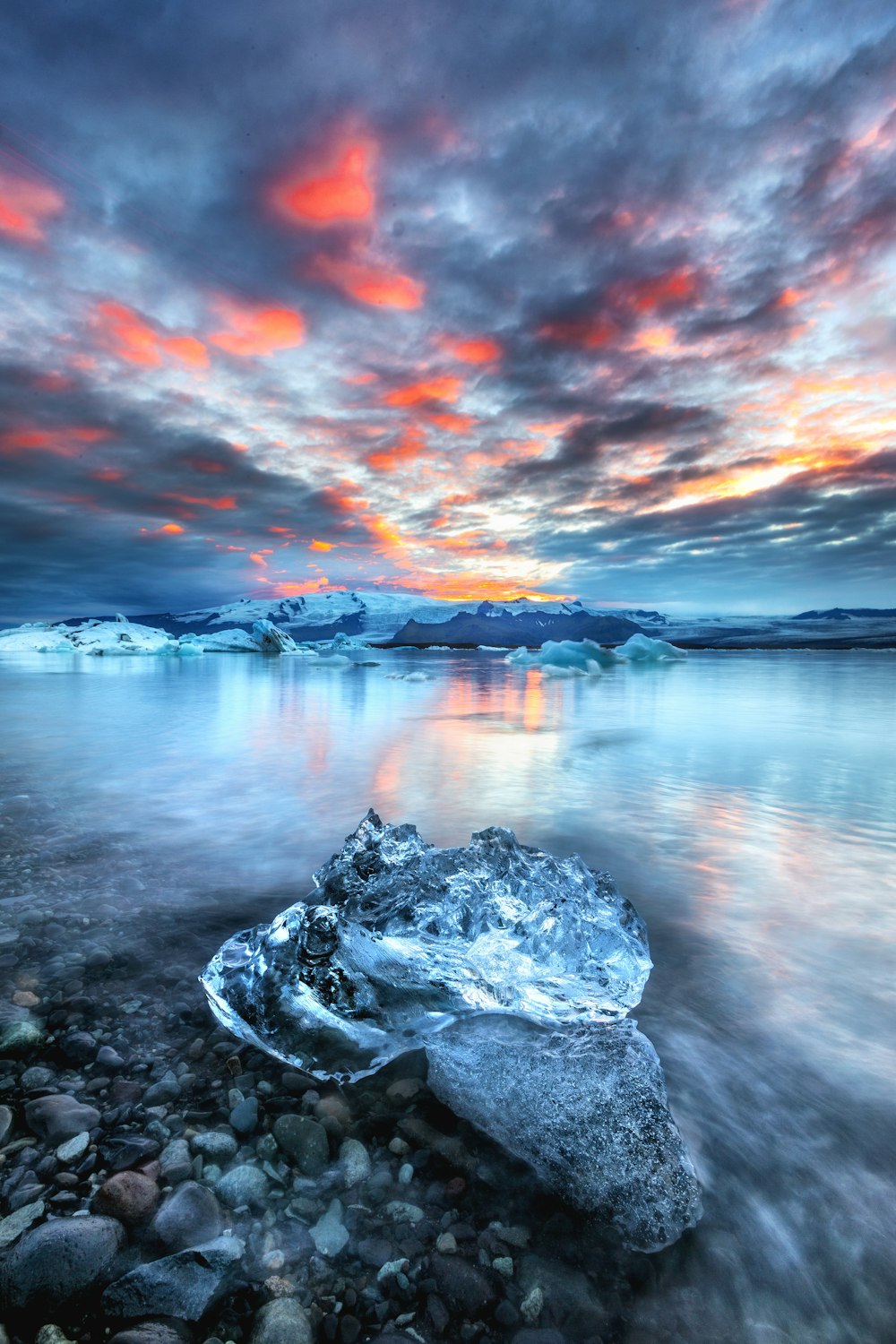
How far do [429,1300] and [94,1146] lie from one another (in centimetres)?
97

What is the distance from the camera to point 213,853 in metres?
4.20

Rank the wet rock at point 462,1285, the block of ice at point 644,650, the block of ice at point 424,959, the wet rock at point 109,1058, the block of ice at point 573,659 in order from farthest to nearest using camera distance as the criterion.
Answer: the block of ice at point 644,650 < the block of ice at point 573,659 < the block of ice at point 424,959 < the wet rock at point 109,1058 < the wet rock at point 462,1285

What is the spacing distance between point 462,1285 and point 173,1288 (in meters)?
0.62

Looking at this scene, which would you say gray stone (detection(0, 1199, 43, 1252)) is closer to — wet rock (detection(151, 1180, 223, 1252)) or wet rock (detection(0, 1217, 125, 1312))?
wet rock (detection(0, 1217, 125, 1312))

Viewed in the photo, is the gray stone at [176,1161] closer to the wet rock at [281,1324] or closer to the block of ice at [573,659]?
the wet rock at [281,1324]

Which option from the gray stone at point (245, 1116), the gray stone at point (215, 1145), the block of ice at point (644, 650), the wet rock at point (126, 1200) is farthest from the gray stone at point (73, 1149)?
the block of ice at point (644, 650)

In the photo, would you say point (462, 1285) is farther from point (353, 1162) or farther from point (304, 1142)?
point (304, 1142)

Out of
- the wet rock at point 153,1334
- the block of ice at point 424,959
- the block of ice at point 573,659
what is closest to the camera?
the wet rock at point 153,1334

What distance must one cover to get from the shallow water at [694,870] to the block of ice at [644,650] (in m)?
28.7

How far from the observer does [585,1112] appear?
5.50ft

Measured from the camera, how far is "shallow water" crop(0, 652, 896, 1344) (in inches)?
58.4

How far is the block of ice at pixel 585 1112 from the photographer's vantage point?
152 cm

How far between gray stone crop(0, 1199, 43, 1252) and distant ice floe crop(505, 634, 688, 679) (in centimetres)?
2869

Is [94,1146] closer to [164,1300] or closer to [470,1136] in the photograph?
[164,1300]
